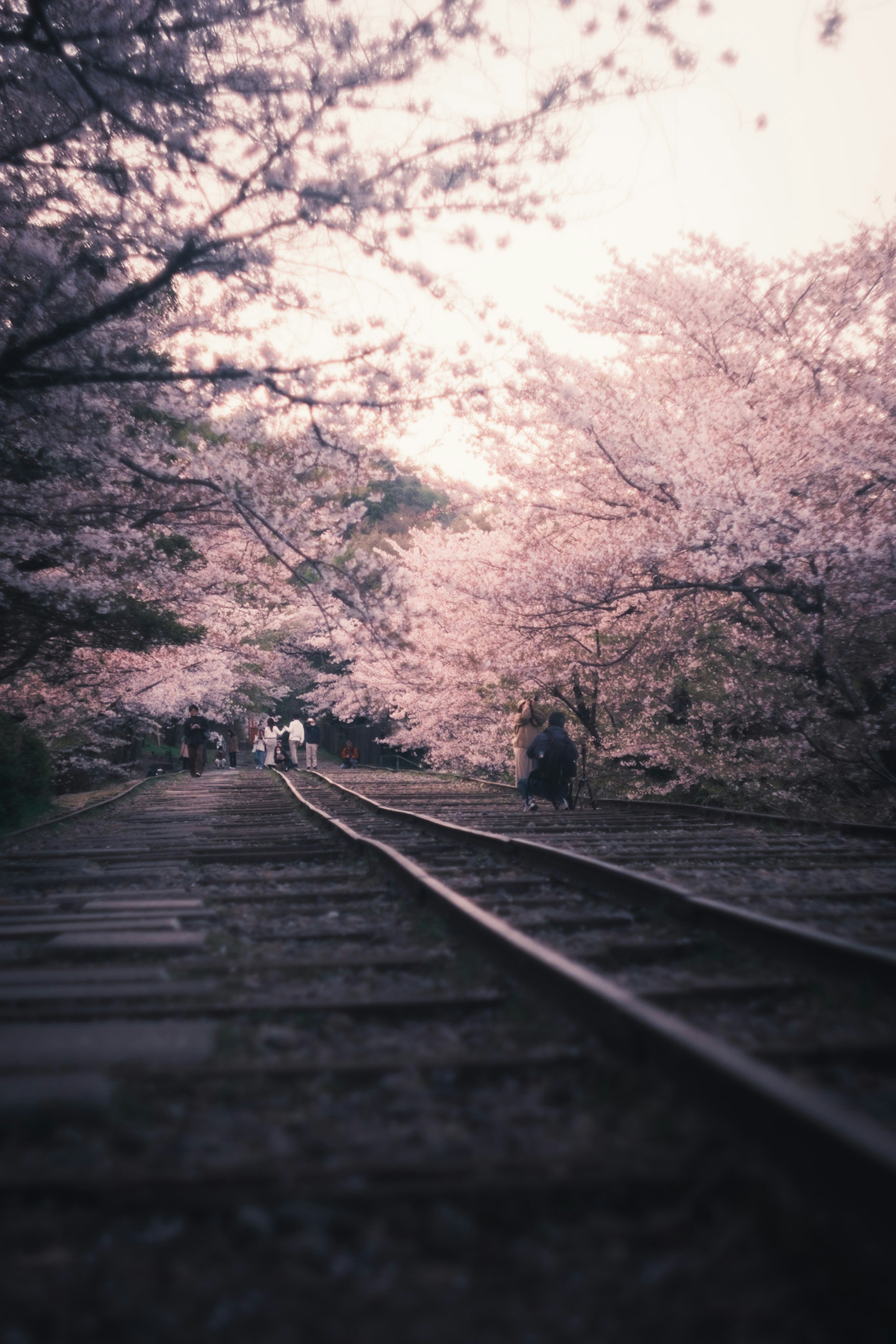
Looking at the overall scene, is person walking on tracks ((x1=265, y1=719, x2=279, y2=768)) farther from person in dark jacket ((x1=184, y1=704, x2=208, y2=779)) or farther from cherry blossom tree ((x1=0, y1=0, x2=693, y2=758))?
cherry blossom tree ((x1=0, y1=0, x2=693, y2=758))

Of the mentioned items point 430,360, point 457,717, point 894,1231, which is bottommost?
point 894,1231

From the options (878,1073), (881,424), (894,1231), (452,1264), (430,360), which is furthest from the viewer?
(881,424)

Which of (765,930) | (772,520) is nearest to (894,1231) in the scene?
(765,930)

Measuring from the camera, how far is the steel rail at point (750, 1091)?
1.72 metres

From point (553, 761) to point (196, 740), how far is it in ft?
51.5

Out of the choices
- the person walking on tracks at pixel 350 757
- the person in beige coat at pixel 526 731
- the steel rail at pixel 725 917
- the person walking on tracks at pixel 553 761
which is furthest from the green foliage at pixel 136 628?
the person walking on tracks at pixel 350 757

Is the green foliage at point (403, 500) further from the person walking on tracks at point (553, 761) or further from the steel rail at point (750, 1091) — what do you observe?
the steel rail at point (750, 1091)

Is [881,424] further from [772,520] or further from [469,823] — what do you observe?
[469,823]

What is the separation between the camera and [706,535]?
1162 centimetres

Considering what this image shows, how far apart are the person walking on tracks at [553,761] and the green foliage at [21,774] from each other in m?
7.36

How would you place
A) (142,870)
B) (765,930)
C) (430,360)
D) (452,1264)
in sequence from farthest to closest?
(430,360)
(142,870)
(765,930)
(452,1264)

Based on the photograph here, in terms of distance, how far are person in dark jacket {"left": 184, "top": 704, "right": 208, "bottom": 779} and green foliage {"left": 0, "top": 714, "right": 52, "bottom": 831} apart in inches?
372

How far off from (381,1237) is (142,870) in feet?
19.3

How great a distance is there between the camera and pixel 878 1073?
268 cm
